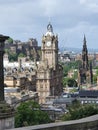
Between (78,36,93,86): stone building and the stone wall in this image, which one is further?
(78,36,93,86): stone building

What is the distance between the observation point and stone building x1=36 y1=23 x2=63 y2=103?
102m

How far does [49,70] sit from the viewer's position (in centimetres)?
10300

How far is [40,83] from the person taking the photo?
103 metres

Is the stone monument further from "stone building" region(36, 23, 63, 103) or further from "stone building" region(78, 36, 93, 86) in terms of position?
"stone building" region(78, 36, 93, 86)

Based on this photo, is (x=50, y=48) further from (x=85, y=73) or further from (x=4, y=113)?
(x=4, y=113)

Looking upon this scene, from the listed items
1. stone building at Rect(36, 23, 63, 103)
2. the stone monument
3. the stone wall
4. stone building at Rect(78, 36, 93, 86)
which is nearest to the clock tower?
stone building at Rect(36, 23, 63, 103)

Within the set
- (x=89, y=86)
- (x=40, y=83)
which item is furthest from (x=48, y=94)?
(x=89, y=86)

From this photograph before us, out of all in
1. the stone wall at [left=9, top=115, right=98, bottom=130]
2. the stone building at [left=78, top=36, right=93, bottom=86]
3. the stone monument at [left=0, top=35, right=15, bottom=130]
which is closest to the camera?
the stone wall at [left=9, top=115, right=98, bottom=130]

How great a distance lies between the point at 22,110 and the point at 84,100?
39295mm

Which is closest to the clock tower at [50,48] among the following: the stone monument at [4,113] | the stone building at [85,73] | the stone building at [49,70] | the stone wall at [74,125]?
the stone building at [49,70]

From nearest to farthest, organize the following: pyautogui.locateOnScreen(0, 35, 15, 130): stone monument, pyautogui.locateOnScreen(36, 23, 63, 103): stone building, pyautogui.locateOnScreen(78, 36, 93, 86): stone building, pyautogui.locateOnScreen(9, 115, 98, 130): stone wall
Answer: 1. pyautogui.locateOnScreen(9, 115, 98, 130): stone wall
2. pyautogui.locateOnScreen(0, 35, 15, 130): stone monument
3. pyautogui.locateOnScreen(36, 23, 63, 103): stone building
4. pyautogui.locateOnScreen(78, 36, 93, 86): stone building

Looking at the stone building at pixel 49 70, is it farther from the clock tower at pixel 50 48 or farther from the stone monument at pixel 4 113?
the stone monument at pixel 4 113

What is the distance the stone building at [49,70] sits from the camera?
10219 cm

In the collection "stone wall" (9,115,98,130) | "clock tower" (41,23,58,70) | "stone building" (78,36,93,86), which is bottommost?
"stone wall" (9,115,98,130)
